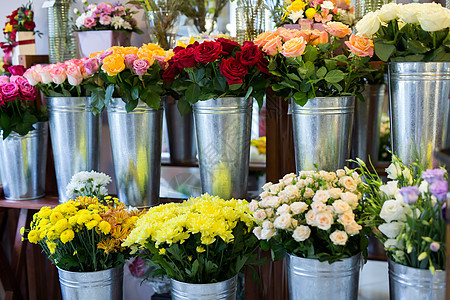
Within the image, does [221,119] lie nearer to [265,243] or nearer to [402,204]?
[265,243]

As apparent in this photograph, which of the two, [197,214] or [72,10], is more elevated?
[72,10]

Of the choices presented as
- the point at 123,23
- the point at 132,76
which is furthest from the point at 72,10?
the point at 132,76

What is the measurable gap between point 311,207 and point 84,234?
66 centimetres

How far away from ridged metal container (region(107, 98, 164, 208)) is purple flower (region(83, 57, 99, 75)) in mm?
111

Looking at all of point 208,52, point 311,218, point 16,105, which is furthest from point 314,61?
point 16,105

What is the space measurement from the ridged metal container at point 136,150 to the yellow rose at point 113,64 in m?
0.13

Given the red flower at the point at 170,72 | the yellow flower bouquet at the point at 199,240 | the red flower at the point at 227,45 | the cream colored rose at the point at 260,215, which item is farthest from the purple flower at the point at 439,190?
the red flower at the point at 170,72

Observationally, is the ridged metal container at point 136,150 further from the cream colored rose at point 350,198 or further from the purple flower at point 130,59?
the cream colored rose at point 350,198

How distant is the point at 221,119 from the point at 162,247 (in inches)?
17.0

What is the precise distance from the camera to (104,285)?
1620 millimetres

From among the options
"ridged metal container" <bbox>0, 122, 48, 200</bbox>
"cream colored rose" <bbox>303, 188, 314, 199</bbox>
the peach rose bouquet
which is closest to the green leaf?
the peach rose bouquet

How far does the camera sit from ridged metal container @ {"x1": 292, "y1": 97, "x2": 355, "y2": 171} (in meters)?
1.55

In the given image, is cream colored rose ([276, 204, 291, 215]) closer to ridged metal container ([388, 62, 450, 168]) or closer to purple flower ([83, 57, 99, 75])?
ridged metal container ([388, 62, 450, 168])

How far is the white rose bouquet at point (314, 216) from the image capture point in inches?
49.1
